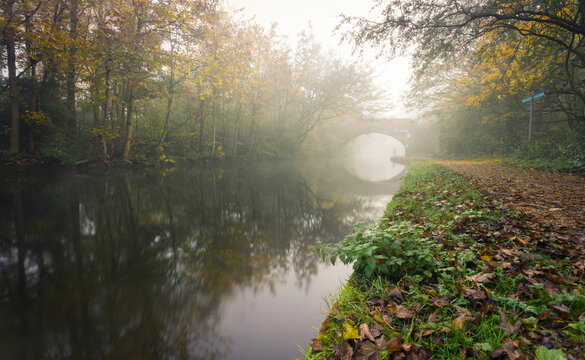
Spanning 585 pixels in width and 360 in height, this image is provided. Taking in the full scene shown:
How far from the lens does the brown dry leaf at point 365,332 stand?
143cm

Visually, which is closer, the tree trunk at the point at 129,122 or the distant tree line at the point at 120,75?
the distant tree line at the point at 120,75

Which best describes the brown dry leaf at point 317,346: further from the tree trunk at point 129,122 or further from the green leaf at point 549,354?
the tree trunk at point 129,122

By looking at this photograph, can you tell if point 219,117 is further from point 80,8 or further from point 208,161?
point 80,8

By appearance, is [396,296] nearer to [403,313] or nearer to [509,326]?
[403,313]

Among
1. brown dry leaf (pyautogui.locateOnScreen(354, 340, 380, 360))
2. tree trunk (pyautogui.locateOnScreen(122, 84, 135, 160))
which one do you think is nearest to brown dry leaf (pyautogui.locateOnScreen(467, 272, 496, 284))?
brown dry leaf (pyautogui.locateOnScreen(354, 340, 380, 360))

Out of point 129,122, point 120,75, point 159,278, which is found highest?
point 120,75

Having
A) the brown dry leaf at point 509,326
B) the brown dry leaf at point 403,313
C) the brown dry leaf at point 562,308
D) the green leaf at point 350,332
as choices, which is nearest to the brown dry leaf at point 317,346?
the green leaf at point 350,332

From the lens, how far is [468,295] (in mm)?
1634

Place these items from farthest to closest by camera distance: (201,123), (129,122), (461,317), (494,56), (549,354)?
(201,123) < (129,122) < (494,56) < (461,317) < (549,354)

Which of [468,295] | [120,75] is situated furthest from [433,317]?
[120,75]

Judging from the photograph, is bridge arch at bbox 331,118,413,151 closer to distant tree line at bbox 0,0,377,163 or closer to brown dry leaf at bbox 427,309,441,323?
distant tree line at bbox 0,0,377,163

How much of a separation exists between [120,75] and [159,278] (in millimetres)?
11002

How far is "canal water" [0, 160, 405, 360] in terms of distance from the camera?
6.26ft

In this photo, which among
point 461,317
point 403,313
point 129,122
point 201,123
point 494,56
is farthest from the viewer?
point 201,123
